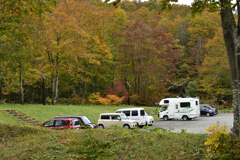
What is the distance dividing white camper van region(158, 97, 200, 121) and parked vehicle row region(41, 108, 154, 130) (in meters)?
6.26

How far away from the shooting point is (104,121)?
18.0 m

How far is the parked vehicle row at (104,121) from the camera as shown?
45.5ft

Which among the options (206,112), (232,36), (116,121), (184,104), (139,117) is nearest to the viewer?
(232,36)

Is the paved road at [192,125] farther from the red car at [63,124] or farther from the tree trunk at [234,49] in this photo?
the tree trunk at [234,49]

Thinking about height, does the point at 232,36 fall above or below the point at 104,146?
above

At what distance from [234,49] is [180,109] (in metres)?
19.5

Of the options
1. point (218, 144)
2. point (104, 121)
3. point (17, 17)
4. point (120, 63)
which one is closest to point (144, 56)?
point (120, 63)

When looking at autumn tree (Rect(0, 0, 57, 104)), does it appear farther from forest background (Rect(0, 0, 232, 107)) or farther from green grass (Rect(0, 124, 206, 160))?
forest background (Rect(0, 0, 232, 107))

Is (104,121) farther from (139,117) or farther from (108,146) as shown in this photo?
(108,146)

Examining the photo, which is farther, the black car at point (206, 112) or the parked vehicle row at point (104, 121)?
the black car at point (206, 112)

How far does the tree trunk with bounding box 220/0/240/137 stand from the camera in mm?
7203

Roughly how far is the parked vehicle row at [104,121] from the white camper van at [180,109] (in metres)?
6.26

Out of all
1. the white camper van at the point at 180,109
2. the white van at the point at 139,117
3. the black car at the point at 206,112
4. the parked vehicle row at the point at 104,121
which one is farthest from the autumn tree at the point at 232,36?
the black car at the point at 206,112

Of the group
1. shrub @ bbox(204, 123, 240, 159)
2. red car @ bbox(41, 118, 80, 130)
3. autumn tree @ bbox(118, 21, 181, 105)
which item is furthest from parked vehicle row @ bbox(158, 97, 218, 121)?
shrub @ bbox(204, 123, 240, 159)
